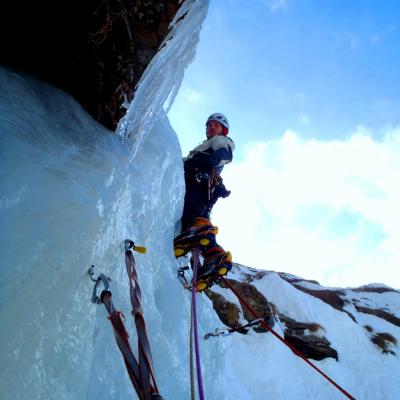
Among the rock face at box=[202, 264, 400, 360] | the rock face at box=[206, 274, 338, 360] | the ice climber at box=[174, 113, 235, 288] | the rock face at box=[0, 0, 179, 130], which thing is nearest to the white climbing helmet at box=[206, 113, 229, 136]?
the ice climber at box=[174, 113, 235, 288]

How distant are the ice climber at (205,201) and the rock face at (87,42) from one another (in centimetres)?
217

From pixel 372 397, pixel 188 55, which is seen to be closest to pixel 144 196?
pixel 188 55

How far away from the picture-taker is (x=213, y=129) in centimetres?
590

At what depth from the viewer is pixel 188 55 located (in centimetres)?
330

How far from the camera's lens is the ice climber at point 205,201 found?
14.8 feet

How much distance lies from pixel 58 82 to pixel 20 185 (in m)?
1.13

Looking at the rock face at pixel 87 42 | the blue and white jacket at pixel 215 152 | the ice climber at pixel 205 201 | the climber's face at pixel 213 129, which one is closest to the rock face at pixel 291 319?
the ice climber at pixel 205 201

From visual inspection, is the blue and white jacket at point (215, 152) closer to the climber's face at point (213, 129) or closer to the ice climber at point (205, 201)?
the ice climber at point (205, 201)

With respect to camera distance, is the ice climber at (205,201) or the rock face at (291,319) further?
the rock face at (291,319)

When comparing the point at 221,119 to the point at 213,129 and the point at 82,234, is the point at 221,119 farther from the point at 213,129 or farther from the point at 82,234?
the point at 82,234

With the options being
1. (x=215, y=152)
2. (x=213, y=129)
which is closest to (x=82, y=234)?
(x=215, y=152)

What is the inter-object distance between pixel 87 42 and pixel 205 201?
2.92 m

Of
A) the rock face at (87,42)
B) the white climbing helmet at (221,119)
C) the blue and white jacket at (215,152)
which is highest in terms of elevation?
the white climbing helmet at (221,119)

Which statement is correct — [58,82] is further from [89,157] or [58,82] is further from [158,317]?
[158,317]
